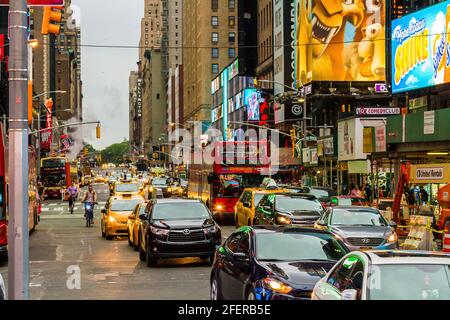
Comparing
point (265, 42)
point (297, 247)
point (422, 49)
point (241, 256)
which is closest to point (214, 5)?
point (265, 42)

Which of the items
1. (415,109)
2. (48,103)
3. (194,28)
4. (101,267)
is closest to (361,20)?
(415,109)

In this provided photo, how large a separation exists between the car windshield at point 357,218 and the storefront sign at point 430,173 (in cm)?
309

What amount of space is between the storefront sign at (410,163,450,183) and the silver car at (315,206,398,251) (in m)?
3.12

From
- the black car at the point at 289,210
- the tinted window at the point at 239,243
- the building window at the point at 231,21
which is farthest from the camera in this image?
the building window at the point at 231,21

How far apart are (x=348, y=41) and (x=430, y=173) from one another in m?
41.7

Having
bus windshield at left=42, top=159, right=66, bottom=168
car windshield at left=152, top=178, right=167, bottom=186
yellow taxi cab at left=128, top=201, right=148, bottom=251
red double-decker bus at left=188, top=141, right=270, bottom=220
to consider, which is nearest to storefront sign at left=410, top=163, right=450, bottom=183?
yellow taxi cab at left=128, top=201, right=148, bottom=251

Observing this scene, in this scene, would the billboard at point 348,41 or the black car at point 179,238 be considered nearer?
the black car at point 179,238

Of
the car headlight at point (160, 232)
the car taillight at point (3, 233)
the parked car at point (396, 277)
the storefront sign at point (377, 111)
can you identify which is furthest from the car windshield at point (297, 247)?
the storefront sign at point (377, 111)

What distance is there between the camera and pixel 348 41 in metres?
64.4

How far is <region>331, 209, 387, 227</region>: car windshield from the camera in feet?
68.3

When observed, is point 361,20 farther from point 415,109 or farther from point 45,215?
point 45,215

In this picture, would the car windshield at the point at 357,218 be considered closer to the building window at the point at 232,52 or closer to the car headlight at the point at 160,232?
the car headlight at the point at 160,232

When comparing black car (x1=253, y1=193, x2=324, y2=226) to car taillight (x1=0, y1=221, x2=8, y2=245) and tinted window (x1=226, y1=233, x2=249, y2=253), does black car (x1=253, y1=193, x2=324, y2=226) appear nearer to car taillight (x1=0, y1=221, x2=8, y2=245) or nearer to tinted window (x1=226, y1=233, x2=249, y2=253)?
car taillight (x1=0, y1=221, x2=8, y2=245)

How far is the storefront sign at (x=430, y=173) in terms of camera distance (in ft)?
76.0
